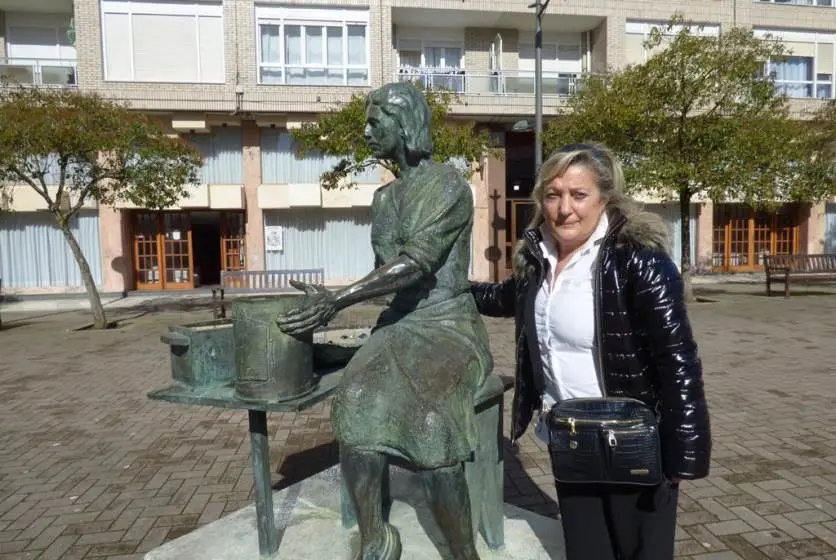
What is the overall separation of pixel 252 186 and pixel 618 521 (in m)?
16.9

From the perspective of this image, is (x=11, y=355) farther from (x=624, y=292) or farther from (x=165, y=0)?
(x=165, y=0)

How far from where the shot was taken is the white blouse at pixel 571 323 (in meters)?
2.03

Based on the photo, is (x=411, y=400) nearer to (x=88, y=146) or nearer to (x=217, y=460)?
(x=217, y=460)

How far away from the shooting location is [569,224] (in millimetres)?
2064

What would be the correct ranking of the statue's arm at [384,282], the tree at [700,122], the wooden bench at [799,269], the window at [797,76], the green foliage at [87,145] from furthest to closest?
1. the window at [797,76]
2. the wooden bench at [799,269]
3. the tree at [700,122]
4. the green foliage at [87,145]
5. the statue's arm at [384,282]

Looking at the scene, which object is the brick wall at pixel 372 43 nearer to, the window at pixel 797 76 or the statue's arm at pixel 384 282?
the window at pixel 797 76

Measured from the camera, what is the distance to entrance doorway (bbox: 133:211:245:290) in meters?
17.9

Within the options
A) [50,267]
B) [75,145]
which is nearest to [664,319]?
[75,145]

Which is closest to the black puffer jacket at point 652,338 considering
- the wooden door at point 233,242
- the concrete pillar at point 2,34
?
the wooden door at point 233,242

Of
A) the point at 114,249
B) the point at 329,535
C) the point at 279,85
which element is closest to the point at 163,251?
the point at 114,249

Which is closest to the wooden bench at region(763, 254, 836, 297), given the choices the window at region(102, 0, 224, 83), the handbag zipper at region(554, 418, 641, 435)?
the handbag zipper at region(554, 418, 641, 435)

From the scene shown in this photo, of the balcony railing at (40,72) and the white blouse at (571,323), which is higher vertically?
the balcony railing at (40,72)

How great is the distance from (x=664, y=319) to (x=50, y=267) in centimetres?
1923

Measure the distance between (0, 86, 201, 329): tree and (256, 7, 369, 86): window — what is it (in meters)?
6.58
